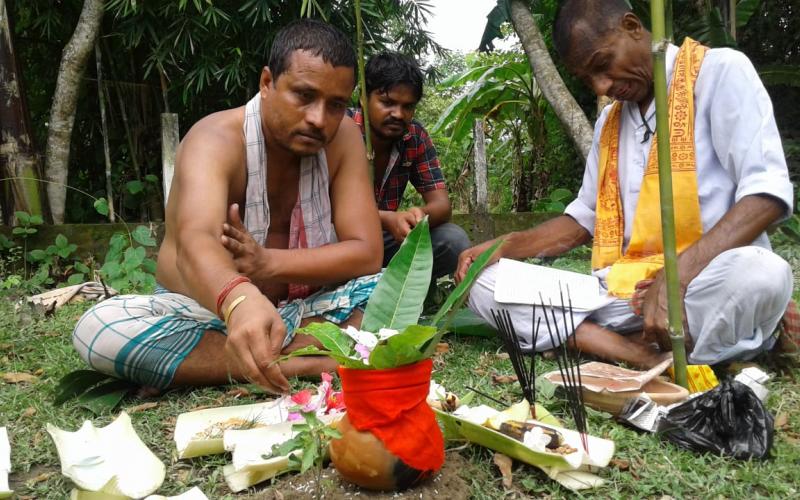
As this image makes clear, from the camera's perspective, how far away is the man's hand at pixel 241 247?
1.91 metres

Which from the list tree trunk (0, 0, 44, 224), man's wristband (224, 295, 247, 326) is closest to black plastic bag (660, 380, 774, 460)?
man's wristband (224, 295, 247, 326)

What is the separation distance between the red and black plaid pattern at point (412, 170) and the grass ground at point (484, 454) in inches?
51.1

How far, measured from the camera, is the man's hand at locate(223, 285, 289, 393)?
1.55 metres

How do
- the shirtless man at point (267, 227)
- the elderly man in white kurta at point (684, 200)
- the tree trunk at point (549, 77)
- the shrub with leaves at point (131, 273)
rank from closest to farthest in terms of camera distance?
the shirtless man at point (267, 227)
the elderly man in white kurta at point (684, 200)
the shrub with leaves at point (131, 273)
the tree trunk at point (549, 77)

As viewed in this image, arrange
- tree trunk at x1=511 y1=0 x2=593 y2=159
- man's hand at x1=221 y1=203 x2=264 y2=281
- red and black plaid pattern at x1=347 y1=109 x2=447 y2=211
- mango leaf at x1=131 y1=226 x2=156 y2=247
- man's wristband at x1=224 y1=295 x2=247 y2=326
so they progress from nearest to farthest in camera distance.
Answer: man's wristband at x1=224 y1=295 x2=247 y2=326, man's hand at x1=221 y1=203 x2=264 y2=281, red and black plaid pattern at x1=347 y1=109 x2=447 y2=211, mango leaf at x1=131 y1=226 x2=156 y2=247, tree trunk at x1=511 y1=0 x2=593 y2=159

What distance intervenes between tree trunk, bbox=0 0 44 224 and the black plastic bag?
4719 millimetres

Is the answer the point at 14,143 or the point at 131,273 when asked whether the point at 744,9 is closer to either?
the point at 131,273

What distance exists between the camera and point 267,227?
2.56 m

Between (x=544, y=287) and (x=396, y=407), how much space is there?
1.49 m

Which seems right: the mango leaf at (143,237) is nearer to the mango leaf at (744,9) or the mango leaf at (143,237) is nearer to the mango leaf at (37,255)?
the mango leaf at (37,255)

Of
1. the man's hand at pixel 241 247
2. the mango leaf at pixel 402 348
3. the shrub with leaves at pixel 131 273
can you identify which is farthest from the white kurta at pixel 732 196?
the shrub with leaves at pixel 131 273

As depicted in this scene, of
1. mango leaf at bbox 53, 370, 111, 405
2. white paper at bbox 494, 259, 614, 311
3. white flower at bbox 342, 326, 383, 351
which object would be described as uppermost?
white flower at bbox 342, 326, 383, 351

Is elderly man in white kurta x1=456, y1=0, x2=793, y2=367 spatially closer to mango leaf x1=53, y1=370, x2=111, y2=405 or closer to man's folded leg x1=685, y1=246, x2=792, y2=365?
man's folded leg x1=685, y1=246, x2=792, y2=365

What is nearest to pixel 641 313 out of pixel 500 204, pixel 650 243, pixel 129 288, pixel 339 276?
pixel 650 243
